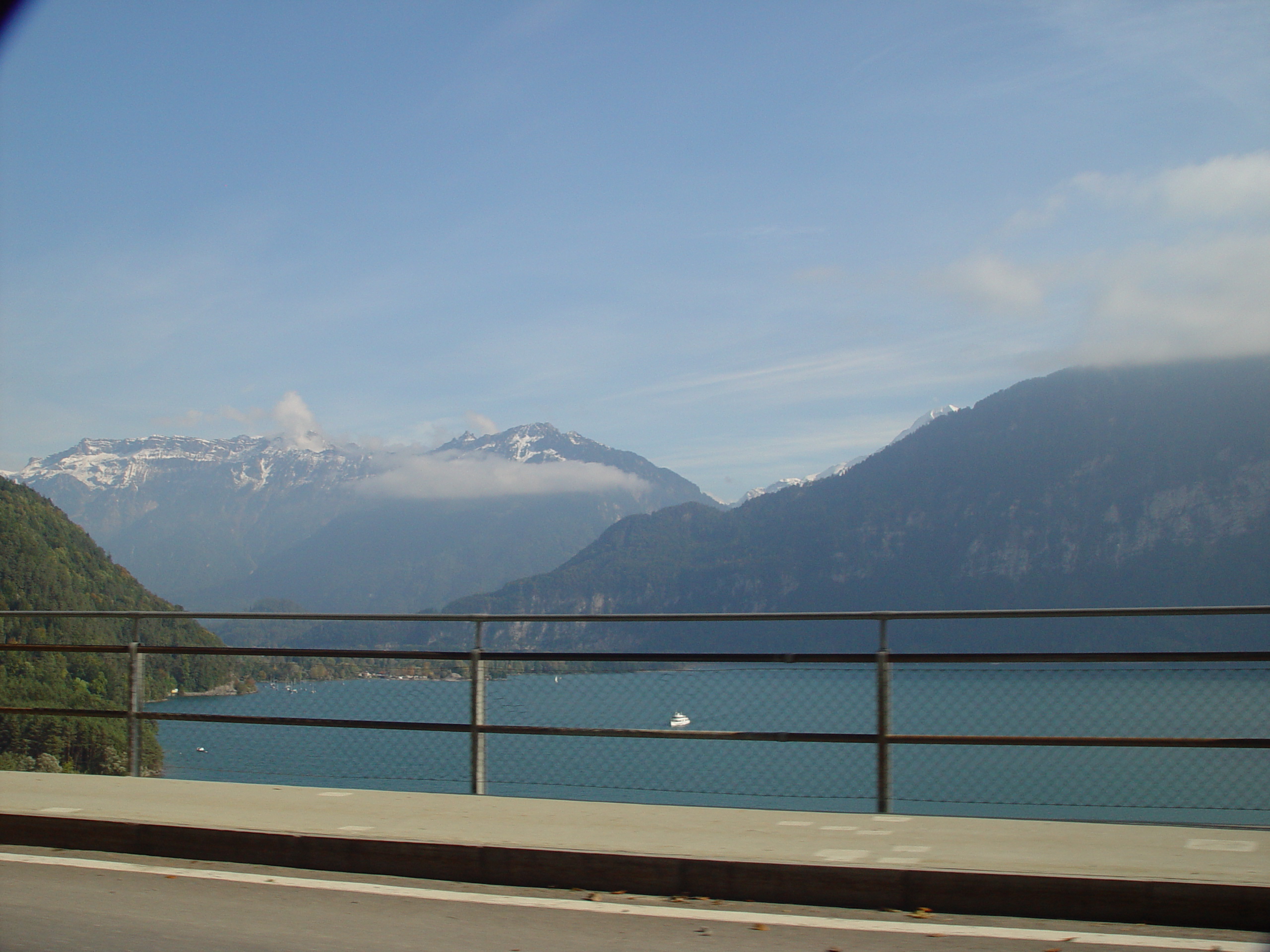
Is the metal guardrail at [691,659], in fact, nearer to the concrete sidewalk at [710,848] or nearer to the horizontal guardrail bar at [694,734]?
the horizontal guardrail bar at [694,734]

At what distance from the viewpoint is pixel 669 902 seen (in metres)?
5.95

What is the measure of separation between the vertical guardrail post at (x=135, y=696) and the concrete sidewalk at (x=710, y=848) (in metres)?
1.10

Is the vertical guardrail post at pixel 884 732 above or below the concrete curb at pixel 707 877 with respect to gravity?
above

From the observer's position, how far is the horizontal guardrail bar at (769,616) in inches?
273

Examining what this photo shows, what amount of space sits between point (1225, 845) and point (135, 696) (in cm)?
844

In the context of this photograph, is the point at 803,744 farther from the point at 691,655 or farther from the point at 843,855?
the point at 843,855

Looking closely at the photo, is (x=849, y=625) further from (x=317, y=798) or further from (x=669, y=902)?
(x=317, y=798)

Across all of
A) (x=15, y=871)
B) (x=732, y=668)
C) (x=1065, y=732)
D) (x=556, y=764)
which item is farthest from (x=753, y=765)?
(x=15, y=871)

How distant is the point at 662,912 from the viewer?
18.8 ft

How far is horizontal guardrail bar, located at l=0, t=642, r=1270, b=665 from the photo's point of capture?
23.2 feet

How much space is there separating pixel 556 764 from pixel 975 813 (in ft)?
9.94

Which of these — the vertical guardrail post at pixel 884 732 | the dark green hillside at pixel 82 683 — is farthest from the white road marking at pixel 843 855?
the dark green hillside at pixel 82 683

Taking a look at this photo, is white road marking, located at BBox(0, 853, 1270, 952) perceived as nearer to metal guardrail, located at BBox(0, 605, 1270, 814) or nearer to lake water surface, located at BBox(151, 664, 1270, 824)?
metal guardrail, located at BBox(0, 605, 1270, 814)

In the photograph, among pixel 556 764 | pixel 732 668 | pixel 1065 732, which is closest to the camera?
pixel 1065 732
